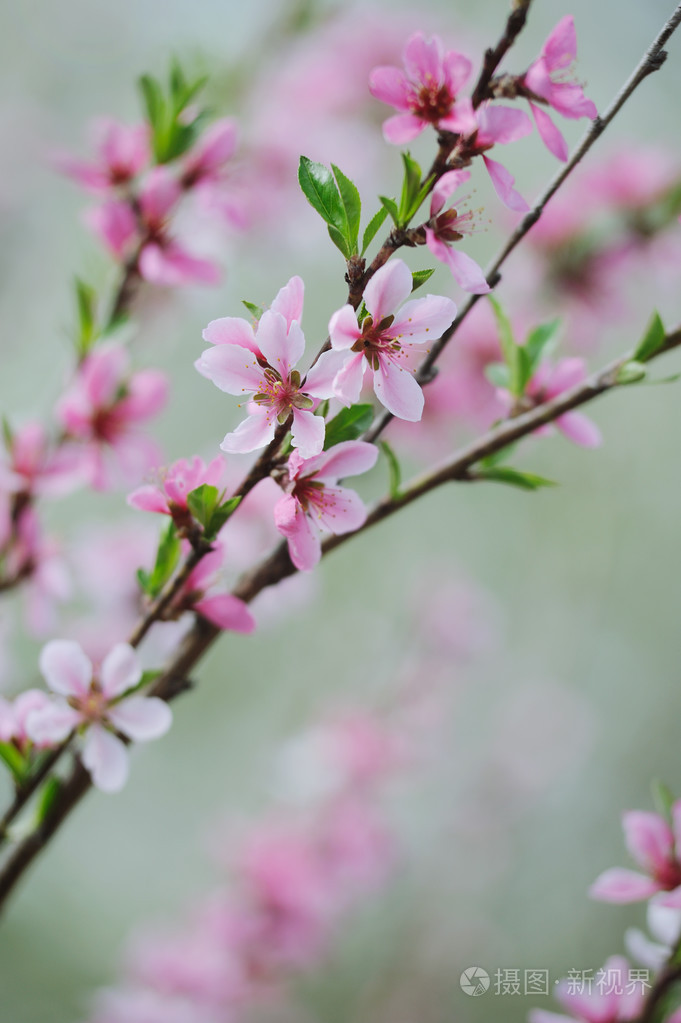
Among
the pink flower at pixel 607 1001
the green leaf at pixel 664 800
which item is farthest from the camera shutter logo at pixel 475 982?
the green leaf at pixel 664 800

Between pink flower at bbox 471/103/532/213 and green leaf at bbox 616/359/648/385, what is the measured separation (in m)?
0.12

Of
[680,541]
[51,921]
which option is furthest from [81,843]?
[680,541]

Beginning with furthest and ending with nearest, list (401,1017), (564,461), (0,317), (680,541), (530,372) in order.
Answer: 1. (680,541)
2. (564,461)
3. (401,1017)
4. (0,317)
5. (530,372)

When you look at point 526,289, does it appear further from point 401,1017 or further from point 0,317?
point 401,1017

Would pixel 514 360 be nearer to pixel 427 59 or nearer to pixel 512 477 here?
pixel 512 477

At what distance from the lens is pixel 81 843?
3.25 meters

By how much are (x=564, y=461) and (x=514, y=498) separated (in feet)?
2.48

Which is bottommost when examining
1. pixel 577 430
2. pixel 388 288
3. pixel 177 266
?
pixel 388 288

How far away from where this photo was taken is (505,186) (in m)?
0.40

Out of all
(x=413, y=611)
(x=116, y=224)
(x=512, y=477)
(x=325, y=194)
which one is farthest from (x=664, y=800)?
(x=413, y=611)

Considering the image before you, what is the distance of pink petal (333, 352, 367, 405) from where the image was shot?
0.34m

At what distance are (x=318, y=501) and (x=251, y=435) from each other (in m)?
0.06

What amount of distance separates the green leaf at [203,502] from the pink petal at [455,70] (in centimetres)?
27

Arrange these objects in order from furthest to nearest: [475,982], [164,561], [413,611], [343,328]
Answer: [413,611] → [475,982] → [164,561] → [343,328]
